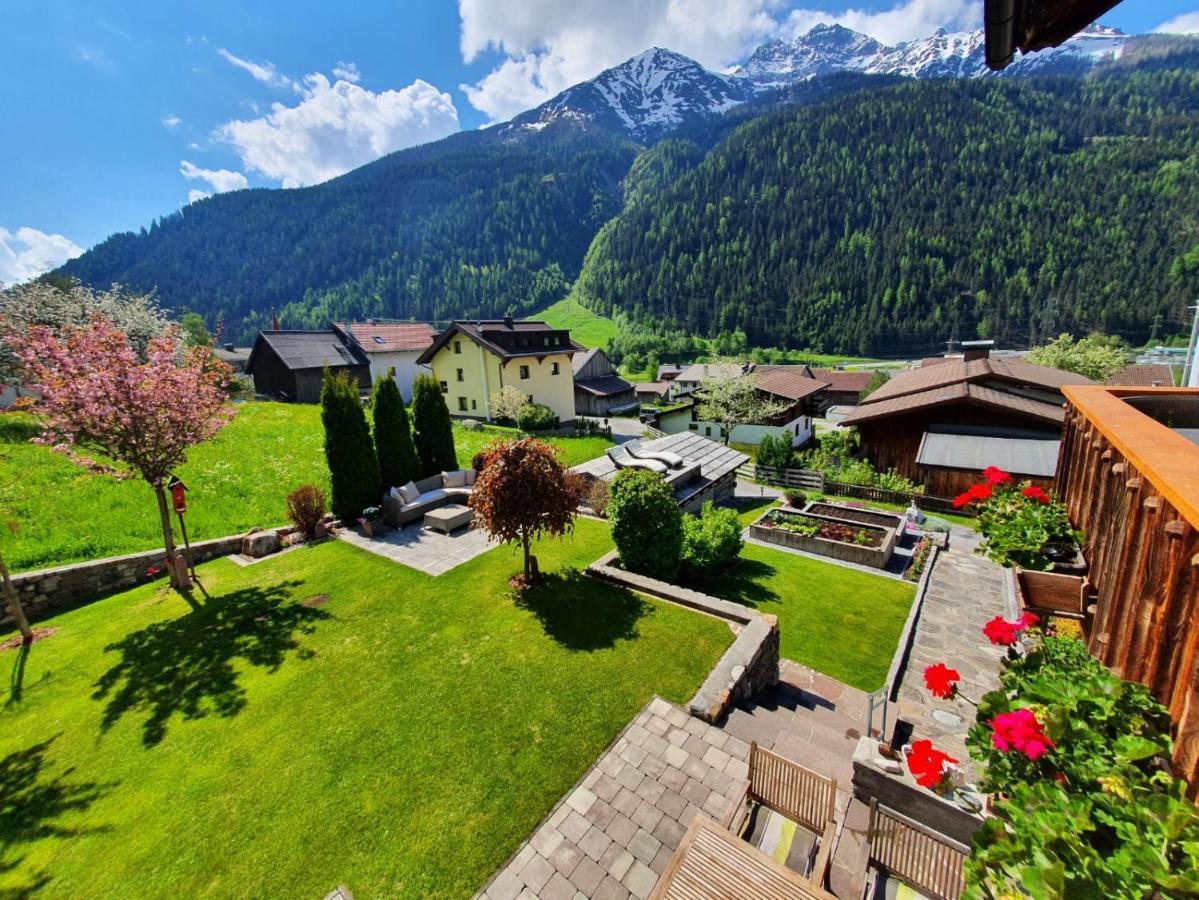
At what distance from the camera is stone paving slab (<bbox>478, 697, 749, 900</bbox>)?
4.69m

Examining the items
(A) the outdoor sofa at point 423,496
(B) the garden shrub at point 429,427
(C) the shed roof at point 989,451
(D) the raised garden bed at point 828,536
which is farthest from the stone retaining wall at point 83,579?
(C) the shed roof at point 989,451

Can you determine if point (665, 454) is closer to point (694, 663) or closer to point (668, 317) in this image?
point (694, 663)

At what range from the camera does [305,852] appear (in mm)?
5004

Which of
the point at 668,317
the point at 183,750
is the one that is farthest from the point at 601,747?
the point at 668,317

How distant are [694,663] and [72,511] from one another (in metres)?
16.5

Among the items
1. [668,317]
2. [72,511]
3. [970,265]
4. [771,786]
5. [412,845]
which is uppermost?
[970,265]

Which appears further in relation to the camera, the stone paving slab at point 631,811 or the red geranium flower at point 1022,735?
the stone paving slab at point 631,811

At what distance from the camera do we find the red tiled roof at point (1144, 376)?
39.2 meters

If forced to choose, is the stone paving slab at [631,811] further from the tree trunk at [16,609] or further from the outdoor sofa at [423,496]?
the tree trunk at [16,609]

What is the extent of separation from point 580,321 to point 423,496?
11765 centimetres

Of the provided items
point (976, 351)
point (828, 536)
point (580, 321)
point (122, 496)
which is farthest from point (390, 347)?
point (580, 321)

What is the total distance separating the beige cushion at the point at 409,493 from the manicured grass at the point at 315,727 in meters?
4.44

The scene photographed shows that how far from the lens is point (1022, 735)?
2352 mm

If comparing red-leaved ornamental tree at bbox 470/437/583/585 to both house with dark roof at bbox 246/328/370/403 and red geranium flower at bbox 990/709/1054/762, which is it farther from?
house with dark roof at bbox 246/328/370/403
